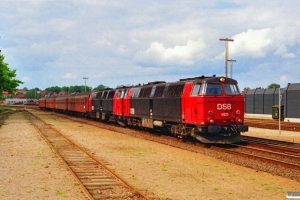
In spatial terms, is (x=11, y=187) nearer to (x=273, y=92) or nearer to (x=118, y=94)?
(x=118, y=94)

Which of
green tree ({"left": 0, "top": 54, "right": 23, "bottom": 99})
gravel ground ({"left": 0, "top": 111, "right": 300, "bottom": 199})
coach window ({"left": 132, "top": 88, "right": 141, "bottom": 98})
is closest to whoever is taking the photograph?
gravel ground ({"left": 0, "top": 111, "right": 300, "bottom": 199})

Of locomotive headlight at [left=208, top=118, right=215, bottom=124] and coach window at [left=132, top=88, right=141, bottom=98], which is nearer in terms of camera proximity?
locomotive headlight at [left=208, top=118, right=215, bottom=124]

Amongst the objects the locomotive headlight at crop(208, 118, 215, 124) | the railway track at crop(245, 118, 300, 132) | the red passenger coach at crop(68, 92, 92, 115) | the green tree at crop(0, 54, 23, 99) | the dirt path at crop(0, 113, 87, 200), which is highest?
the green tree at crop(0, 54, 23, 99)

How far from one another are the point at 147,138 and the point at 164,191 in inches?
583

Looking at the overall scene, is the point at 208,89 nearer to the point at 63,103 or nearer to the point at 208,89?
the point at 208,89

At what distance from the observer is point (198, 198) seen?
991 cm

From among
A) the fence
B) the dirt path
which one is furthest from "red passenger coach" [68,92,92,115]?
the dirt path

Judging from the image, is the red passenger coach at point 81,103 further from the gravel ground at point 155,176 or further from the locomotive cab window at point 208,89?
the gravel ground at point 155,176

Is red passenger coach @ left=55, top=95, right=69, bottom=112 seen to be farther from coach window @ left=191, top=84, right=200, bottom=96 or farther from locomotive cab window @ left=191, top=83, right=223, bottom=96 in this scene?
locomotive cab window @ left=191, top=83, right=223, bottom=96

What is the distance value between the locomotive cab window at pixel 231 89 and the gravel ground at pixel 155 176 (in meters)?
4.22

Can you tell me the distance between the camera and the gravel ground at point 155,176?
10.5 m

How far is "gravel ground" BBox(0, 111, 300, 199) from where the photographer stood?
34.3ft

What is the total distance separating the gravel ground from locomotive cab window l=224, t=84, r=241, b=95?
4217 millimetres

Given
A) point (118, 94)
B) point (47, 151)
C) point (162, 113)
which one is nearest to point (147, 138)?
point (162, 113)
